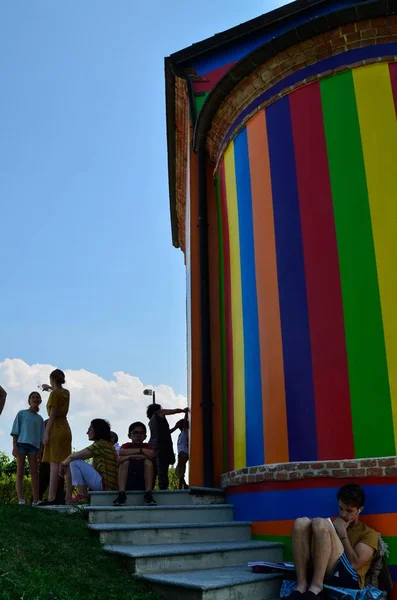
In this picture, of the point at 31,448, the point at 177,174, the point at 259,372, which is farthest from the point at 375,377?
the point at 177,174

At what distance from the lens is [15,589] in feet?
11.4

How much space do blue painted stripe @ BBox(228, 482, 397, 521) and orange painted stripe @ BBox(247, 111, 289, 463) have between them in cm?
36

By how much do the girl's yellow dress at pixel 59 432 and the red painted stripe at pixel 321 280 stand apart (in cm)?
307

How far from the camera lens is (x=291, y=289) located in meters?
5.86

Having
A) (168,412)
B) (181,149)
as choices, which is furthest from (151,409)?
(181,149)

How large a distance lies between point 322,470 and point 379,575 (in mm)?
935

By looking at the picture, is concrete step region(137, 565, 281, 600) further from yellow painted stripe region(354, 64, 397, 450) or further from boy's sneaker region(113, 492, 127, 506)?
yellow painted stripe region(354, 64, 397, 450)

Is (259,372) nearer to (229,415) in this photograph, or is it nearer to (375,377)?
(229,415)

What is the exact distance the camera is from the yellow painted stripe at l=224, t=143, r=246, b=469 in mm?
6176

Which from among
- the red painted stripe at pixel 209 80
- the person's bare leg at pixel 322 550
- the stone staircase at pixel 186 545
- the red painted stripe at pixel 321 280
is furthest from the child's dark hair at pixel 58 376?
the red painted stripe at pixel 209 80

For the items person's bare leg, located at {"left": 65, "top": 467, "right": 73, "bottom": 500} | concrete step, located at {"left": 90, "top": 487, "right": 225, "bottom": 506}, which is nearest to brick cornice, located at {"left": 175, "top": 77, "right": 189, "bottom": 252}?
person's bare leg, located at {"left": 65, "top": 467, "right": 73, "bottom": 500}

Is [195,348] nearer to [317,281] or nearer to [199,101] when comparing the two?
[317,281]

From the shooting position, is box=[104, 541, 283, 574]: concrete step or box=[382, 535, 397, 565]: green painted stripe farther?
box=[382, 535, 397, 565]: green painted stripe

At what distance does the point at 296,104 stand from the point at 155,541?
458 centimetres
